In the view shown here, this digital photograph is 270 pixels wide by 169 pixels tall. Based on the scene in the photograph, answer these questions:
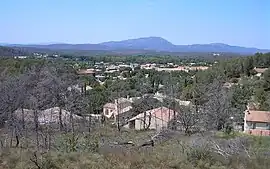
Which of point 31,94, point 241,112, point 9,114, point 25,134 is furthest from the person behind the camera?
point 241,112

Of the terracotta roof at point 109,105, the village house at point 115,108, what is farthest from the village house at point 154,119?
the terracotta roof at point 109,105

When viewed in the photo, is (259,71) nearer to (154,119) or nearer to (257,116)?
(257,116)

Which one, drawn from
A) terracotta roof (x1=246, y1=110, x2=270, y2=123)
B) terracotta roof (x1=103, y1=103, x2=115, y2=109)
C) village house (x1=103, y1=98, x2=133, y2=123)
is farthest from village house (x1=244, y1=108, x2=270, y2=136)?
terracotta roof (x1=103, y1=103, x2=115, y2=109)

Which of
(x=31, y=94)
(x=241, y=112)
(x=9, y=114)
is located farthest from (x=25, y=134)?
(x=241, y=112)

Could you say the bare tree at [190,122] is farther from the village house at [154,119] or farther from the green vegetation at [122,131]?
the village house at [154,119]

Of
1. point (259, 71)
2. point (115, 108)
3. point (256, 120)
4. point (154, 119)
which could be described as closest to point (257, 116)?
point (256, 120)

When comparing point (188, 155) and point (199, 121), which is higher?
point (188, 155)

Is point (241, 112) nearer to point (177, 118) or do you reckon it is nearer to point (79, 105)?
point (177, 118)

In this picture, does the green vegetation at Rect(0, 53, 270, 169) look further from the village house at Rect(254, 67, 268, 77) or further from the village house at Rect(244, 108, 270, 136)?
the village house at Rect(244, 108, 270, 136)
